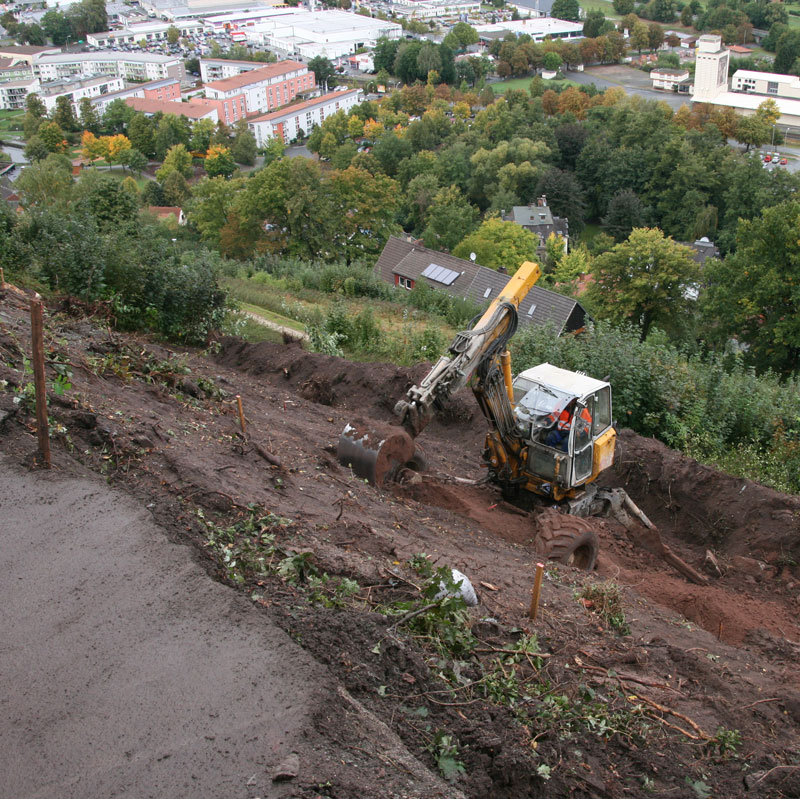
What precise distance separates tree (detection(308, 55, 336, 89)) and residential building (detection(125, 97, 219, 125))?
26806mm

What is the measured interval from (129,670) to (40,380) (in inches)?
133

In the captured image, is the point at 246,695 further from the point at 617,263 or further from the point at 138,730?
the point at 617,263

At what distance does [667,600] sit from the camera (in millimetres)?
10531

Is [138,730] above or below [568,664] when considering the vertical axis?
above

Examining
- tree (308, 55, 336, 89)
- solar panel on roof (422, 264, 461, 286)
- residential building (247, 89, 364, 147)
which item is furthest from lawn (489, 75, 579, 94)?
solar panel on roof (422, 264, 461, 286)

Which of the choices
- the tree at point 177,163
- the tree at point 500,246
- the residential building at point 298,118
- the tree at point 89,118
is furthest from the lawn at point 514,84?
the tree at point 500,246

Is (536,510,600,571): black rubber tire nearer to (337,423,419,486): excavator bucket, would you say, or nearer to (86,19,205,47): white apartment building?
(337,423,419,486): excavator bucket

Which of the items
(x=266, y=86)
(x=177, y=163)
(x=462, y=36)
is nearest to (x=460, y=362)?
(x=177, y=163)

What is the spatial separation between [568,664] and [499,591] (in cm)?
138

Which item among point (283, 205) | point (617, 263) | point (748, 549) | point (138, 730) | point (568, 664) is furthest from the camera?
point (283, 205)

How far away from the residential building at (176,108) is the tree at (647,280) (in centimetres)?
7398

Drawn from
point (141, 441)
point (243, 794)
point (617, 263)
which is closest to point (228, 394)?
point (141, 441)

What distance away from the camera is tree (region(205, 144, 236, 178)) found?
274 feet

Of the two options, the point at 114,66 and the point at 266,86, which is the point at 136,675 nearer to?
the point at 266,86
